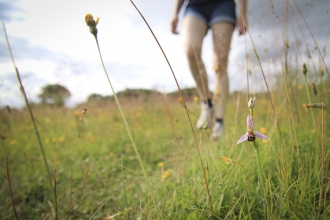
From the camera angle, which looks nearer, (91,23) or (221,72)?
(91,23)

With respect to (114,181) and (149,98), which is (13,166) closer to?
(114,181)

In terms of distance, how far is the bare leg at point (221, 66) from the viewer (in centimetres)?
182

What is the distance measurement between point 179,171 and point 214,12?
1557 millimetres

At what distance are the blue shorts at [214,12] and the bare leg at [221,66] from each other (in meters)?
0.06

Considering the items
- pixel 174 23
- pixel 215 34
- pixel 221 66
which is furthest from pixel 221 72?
pixel 174 23

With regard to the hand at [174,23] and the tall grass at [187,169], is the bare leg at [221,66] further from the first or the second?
the hand at [174,23]

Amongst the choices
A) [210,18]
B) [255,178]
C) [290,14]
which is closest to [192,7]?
[210,18]

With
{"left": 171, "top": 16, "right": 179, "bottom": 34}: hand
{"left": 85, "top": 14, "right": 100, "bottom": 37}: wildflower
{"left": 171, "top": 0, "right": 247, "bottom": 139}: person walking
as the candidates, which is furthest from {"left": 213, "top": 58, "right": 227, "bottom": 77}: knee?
{"left": 85, "top": 14, "right": 100, "bottom": 37}: wildflower

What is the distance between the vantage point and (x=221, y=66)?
188 centimetres

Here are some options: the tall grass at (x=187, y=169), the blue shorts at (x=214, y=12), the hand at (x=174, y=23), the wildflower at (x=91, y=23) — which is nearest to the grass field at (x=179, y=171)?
the tall grass at (x=187, y=169)

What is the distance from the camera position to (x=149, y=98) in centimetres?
411

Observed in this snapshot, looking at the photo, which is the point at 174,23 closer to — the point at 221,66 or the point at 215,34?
the point at 215,34

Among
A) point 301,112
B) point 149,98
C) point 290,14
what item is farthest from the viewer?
point 149,98

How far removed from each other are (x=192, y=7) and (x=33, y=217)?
209 centimetres
